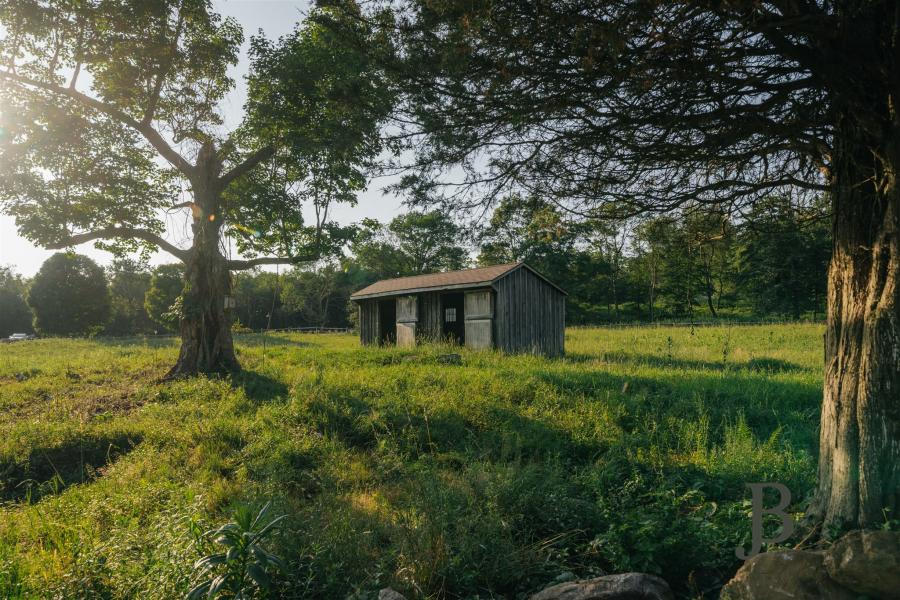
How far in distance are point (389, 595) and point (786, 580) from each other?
218 centimetres

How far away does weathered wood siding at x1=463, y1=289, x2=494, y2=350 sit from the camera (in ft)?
58.3

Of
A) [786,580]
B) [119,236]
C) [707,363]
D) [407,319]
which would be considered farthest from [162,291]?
[786,580]

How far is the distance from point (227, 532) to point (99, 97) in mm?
13152

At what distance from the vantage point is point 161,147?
1212 centimetres

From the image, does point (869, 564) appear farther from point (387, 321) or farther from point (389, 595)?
point (387, 321)

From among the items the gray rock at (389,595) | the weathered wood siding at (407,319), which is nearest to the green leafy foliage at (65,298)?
the weathered wood siding at (407,319)

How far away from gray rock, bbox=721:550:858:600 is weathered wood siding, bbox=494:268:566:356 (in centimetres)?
1483

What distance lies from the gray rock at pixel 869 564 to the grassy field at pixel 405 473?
0.77 meters

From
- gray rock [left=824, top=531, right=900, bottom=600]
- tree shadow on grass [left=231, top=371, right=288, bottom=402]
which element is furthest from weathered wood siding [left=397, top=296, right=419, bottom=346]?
gray rock [left=824, top=531, right=900, bottom=600]

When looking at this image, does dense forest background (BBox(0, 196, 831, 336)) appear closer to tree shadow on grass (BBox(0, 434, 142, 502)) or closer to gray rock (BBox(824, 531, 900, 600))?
tree shadow on grass (BBox(0, 434, 142, 502))

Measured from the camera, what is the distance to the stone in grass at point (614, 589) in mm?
2689

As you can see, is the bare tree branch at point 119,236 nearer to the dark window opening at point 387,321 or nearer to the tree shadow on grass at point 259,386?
the tree shadow on grass at point 259,386

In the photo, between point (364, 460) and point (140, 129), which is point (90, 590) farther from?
point (140, 129)

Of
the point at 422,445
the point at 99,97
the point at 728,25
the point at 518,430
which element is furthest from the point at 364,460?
the point at 99,97
